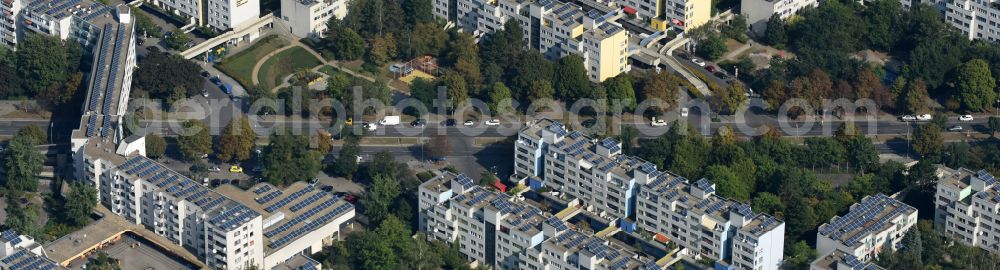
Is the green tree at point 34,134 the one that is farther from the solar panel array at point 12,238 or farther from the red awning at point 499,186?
the red awning at point 499,186

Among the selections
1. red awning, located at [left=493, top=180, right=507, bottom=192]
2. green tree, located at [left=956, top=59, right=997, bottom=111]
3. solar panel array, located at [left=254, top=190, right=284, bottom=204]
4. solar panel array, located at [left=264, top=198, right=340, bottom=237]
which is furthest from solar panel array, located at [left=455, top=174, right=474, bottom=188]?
green tree, located at [left=956, top=59, right=997, bottom=111]

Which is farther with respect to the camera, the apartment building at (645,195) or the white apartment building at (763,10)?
the white apartment building at (763,10)

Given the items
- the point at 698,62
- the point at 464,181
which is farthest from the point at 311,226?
the point at 698,62

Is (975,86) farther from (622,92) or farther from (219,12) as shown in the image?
(219,12)

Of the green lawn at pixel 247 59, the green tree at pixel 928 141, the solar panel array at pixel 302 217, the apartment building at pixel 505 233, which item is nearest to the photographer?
the apartment building at pixel 505 233

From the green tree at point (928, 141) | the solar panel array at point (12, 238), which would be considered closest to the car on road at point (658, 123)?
the green tree at point (928, 141)

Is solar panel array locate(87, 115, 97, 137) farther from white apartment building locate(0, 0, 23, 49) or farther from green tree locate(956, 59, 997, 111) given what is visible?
green tree locate(956, 59, 997, 111)

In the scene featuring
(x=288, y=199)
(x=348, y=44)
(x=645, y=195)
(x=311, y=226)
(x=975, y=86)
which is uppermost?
(x=348, y=44)
